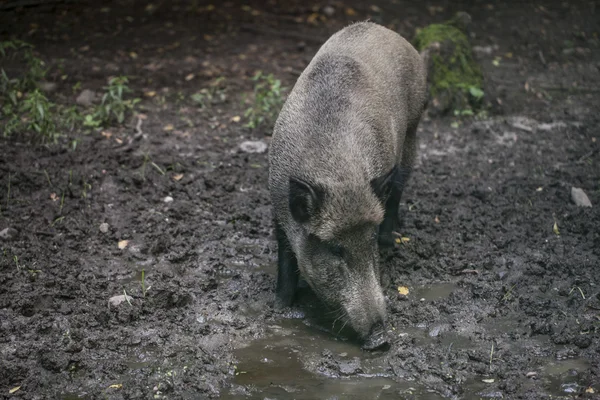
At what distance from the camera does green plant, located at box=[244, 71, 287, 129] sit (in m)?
7.71

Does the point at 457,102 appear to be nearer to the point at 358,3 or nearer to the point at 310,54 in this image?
the point at 310,54

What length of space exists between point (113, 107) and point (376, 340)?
439cm

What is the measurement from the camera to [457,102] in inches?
320

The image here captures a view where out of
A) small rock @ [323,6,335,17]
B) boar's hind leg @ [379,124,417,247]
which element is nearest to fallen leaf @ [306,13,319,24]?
small rock @ [323,6,335,17]

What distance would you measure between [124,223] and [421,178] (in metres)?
2.70

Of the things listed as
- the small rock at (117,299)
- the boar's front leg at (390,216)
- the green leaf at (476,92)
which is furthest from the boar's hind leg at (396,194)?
the green leaf at (476,92)

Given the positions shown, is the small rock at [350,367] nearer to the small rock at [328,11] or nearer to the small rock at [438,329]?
the small rock at [438,329]

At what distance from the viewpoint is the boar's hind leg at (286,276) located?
4867 millimetres

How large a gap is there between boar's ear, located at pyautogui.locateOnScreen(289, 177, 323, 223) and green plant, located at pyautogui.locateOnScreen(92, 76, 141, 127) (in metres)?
3.59

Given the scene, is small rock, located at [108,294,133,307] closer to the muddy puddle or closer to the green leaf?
the muddy puddle

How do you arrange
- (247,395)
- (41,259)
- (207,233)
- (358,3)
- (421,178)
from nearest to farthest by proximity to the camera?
1. (247,395)
2. (41,259)
3. (207,233)
4. (421,178)
5. (358,3)

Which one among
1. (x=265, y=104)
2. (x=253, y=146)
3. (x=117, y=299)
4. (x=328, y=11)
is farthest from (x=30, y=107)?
(x=328, y=11)

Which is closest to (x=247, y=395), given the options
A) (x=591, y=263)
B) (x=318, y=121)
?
(x=318, y=121)

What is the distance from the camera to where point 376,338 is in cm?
433
